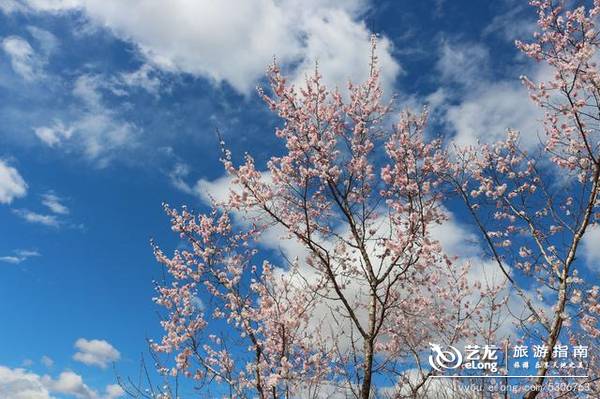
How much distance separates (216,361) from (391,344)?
4.18m

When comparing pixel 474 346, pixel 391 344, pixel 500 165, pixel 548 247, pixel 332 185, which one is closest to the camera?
pixel 548 247

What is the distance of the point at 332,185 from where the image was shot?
8.67 meters

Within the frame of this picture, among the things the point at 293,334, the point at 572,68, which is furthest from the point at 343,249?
the point at 572,68

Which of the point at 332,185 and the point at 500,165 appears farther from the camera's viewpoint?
the point at 500,165

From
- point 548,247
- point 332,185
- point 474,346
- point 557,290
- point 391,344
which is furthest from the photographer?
point 391,344

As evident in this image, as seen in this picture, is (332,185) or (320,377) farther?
(320,377)

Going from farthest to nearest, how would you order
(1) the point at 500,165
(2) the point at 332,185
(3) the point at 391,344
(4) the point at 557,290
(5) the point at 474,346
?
(3) the point at 391,344, (5) the point at 474,346, (1) the point at 500,165, (2) the point at 332,185, (4) the point at 557,290

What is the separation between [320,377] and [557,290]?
5.11 m

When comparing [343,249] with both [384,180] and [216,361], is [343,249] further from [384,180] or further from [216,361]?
[216,361]

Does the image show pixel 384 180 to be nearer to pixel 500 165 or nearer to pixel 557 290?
pixel 500 165

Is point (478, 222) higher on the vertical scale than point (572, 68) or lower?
lower

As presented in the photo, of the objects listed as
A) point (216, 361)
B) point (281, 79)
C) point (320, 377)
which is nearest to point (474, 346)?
point (320, 377)

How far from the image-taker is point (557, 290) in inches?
278

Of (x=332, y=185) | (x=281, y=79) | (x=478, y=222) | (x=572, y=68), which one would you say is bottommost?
(x=478, y=222)
